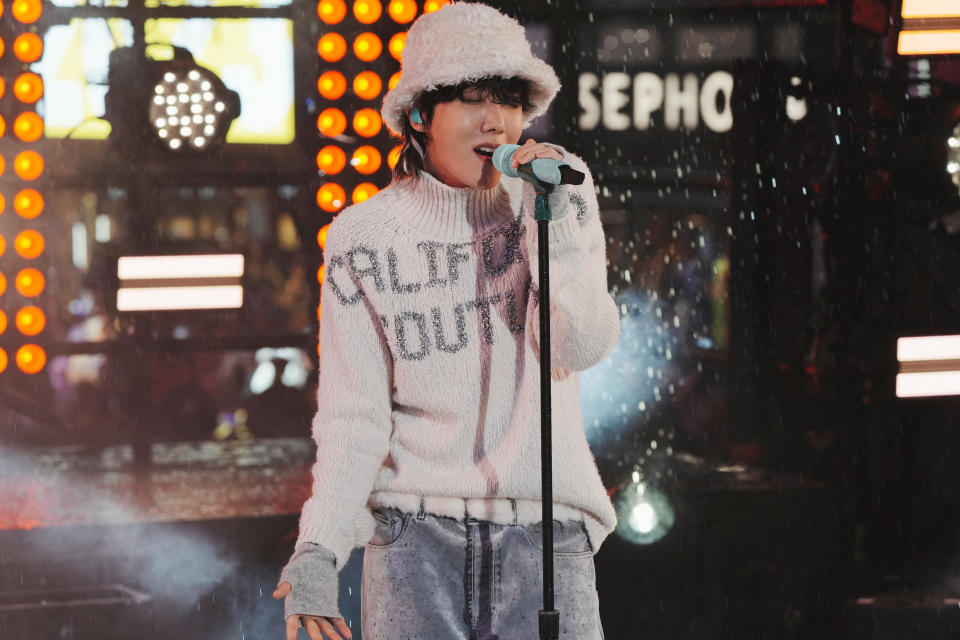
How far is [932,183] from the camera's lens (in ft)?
14.2

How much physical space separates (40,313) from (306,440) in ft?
4.82

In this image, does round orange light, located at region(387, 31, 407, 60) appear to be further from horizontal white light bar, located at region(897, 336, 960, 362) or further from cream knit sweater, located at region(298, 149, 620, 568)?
cream knit sweater, located at region(298, 149, 620, 568)

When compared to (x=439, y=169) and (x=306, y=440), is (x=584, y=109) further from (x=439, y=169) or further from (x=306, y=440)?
(x=439, y=169)

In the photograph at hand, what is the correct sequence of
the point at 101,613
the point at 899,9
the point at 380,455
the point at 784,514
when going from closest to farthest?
the point at 380,455 < the point at 101,613 < the point at 784,514 < the point at 899,9

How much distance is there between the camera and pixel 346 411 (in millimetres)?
1772

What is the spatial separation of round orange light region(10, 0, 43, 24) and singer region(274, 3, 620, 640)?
282 cm

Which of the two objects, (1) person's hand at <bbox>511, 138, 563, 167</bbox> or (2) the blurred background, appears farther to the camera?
(2) the blurred background

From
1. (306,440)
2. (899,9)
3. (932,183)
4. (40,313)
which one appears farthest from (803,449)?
(40,313)

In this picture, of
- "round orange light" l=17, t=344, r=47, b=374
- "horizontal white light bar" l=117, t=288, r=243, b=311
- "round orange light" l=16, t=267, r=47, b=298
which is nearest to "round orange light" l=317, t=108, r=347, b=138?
"horizontal white light bar" l=117, t=288, r=243, b=311

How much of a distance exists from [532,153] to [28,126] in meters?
3.20

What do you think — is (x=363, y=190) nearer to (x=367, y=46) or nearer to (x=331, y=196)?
(x=331, y=196)

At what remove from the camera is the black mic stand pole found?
1530 millimetres

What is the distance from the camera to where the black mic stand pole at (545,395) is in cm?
153

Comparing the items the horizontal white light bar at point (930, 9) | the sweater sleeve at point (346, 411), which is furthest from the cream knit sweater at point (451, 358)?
the horizontal white light bar at point (930, 9)
